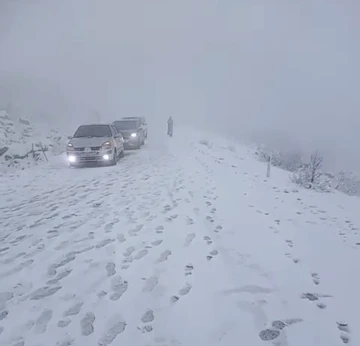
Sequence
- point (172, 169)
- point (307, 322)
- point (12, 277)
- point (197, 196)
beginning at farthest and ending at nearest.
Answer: point (172, 169)
point (197, 196)
point (12, 277)
point (307, 322)

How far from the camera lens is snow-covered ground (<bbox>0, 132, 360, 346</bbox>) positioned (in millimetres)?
3365

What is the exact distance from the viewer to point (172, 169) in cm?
1299

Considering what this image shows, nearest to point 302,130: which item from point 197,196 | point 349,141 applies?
point 349,141

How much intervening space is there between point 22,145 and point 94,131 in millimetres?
8270

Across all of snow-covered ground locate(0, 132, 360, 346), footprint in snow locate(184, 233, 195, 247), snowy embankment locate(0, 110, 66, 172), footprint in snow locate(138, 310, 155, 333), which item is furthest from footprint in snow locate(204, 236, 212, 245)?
snowy embankment locate(0, 110, 66, 172)

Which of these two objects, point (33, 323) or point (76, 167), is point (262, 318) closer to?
point (33, 323)

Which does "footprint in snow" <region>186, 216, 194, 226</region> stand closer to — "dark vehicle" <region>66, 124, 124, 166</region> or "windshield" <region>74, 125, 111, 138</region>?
"dark vehicle" <region>66, 124, 124, 166</region>

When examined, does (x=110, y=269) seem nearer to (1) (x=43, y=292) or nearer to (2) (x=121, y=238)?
(1) (x=43, y=292)

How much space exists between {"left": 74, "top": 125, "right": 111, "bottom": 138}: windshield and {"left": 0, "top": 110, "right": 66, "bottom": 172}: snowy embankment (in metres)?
4.44

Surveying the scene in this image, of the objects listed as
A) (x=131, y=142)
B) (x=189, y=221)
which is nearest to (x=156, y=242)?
(x=189, y=221)

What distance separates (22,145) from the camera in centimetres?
2100

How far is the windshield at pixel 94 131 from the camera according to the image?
49.4 ft

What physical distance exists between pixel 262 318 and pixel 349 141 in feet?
228

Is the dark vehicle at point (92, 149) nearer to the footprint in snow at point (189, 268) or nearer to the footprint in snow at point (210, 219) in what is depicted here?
the footprint in snow at point (210, 219)
